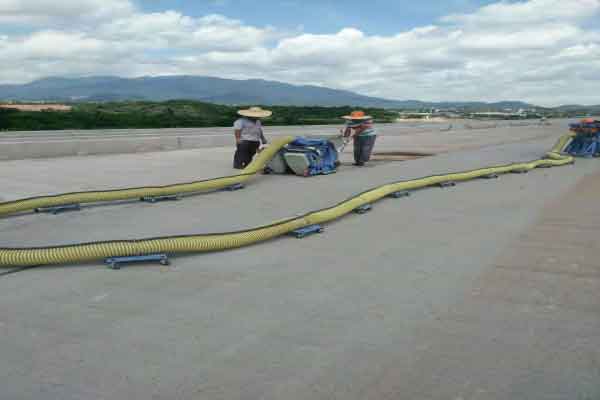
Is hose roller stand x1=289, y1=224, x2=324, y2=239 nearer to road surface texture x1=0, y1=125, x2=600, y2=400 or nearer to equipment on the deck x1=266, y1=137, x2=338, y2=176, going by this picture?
road surface texture x1=0, y1=125, x2=600, y2=400

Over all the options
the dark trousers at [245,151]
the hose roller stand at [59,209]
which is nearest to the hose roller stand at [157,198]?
the hose roller stand at [59,209]

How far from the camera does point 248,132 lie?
12.9 metres

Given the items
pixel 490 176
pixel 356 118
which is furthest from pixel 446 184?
pixel 356 118

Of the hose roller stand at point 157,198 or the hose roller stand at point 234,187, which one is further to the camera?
the hose roller stand at point 234,187

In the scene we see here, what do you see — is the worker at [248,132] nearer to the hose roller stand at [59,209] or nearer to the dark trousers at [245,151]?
the dark trousers at [245,151]

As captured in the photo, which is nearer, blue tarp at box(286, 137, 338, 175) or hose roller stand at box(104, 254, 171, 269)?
hose roller stand at box(104, 254, 171, 269)

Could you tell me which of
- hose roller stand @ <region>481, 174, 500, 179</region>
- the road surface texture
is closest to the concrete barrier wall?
the road surface texture

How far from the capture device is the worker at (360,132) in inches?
547

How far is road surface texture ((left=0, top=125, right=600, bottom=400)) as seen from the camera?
3.16 meters

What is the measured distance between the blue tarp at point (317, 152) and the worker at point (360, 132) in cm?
94

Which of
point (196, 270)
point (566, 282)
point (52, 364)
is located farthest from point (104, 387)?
point (566, 282)

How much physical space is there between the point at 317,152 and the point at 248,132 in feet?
5.70

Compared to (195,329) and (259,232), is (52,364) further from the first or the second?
(259,232)

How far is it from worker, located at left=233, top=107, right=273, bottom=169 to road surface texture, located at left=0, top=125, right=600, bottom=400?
5045 millimetres
